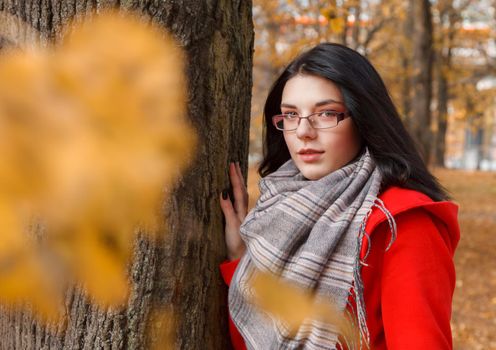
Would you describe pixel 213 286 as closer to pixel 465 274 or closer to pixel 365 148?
pixel 365 148

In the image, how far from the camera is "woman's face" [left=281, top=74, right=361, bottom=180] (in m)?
1.77

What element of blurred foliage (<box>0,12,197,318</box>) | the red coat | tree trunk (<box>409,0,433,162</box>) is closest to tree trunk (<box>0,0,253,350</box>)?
the red coat

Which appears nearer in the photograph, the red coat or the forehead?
the red coat

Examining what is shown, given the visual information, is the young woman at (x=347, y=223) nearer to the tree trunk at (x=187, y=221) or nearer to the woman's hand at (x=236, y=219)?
the woman's hand at (x=236, y=219)

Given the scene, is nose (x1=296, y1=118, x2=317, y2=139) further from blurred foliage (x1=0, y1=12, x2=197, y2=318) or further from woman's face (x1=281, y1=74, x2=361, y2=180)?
blurred foliage (x1=0, y1=12, x2=197, y2=318)

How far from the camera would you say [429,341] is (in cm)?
144

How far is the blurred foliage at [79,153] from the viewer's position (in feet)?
2.42

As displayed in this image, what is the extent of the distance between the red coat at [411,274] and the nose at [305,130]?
0.95ft

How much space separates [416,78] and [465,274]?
5162 mm

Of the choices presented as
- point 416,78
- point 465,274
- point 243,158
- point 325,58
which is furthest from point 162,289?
point 416,78

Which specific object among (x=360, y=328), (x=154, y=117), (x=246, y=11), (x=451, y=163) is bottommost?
(x=451, y=163)

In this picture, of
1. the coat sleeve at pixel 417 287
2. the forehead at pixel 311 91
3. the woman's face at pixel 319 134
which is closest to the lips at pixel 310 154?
the woman's face at pixel 319 134

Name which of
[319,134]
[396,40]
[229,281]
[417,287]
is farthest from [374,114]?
[396,40]

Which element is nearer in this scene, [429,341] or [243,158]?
[429,341]
